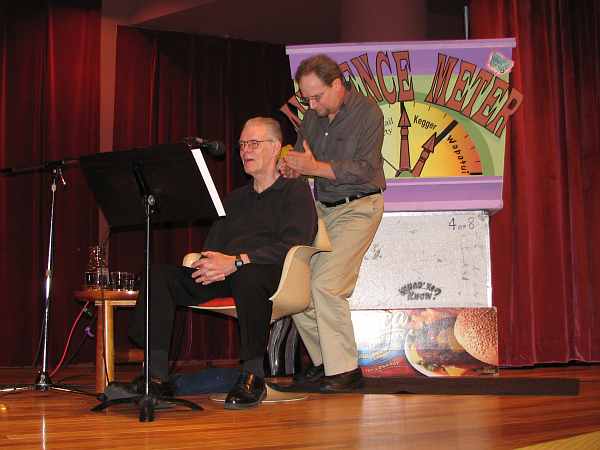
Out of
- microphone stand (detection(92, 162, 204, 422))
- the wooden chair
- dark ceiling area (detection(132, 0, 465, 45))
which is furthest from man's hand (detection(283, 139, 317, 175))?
dark ceiling area (detection(132, 0, 465, 45))

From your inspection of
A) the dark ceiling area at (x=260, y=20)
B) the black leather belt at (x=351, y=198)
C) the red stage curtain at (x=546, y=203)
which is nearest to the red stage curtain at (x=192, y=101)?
the dark ceiling area at (x=260, y=20)

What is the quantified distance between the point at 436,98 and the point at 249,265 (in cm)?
165

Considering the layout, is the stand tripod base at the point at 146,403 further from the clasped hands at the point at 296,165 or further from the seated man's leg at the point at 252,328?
the clasped hands at the point at 296,165

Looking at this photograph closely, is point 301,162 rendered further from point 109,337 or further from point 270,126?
point 109,337

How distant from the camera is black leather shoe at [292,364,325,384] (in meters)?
3.88

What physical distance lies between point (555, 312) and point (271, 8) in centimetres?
323

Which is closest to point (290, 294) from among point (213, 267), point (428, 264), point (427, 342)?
point (213, 267)

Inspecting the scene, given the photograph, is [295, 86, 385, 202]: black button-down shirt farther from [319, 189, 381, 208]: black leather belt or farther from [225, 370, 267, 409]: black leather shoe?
[225, 370, 267, 409]: black leather shoe

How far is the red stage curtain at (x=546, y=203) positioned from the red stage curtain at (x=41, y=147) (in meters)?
3.00

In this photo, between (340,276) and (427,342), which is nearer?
(340,276)

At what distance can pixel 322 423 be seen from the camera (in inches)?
106

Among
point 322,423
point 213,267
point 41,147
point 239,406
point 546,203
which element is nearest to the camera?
point 322,423

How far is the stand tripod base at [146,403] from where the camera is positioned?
278 cm

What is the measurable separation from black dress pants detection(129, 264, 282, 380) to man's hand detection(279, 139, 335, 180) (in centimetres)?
45
